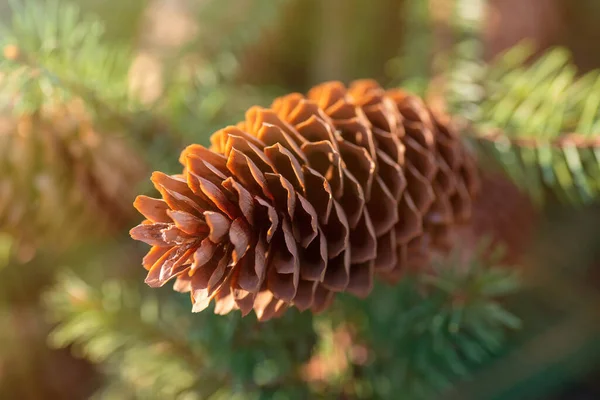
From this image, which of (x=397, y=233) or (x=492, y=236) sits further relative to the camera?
(x=492, y=236)

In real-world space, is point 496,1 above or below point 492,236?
above

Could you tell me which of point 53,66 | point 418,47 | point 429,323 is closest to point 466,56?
point 418,47

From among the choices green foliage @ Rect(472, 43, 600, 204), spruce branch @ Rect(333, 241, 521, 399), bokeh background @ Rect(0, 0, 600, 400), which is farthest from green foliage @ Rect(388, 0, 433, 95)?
spruce branch @ Rect(333, 241, 521, 399)

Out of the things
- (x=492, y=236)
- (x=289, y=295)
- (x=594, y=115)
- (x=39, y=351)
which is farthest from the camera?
(x=39, y=351)

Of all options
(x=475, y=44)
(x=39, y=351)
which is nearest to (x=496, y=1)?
(x=475, y=44)

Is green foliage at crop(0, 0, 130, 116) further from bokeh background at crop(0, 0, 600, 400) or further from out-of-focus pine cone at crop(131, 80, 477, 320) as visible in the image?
out-of-focus pine cone at crop(131, 80, 477, 320)

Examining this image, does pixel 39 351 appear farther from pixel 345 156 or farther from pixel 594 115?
pixel 594 115

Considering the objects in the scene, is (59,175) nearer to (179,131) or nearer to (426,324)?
(179,131)
